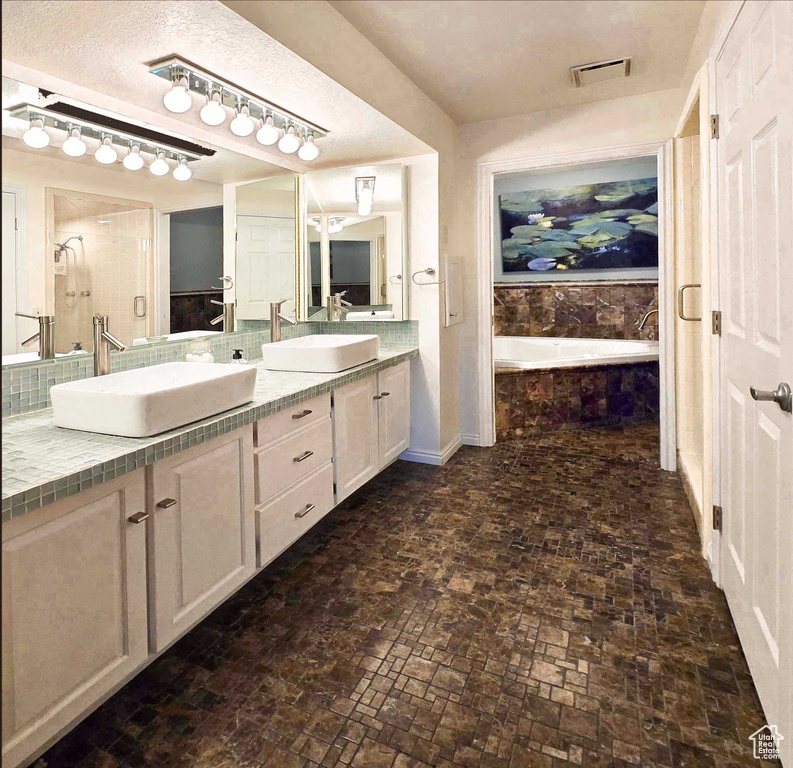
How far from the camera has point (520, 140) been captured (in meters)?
3.59

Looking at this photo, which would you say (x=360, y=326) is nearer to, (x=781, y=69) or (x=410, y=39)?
(x=410, y=39)

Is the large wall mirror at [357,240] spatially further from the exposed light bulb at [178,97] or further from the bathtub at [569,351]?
the bathtub at [569,351]

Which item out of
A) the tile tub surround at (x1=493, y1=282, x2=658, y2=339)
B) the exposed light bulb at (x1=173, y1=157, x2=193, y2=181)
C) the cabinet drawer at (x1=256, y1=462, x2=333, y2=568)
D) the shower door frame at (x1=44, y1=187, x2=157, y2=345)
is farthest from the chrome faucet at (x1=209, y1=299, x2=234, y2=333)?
the tile tub surround at (x1=493, y1=282, x2=658, y2=339)

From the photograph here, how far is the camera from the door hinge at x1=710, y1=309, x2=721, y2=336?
2.06 meters

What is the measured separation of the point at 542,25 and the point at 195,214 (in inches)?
67.2

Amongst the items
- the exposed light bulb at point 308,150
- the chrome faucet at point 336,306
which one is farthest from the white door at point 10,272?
the chrome faucet at point 336,306

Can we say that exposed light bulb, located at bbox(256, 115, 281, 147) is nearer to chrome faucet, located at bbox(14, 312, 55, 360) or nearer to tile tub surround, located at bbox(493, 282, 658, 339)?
chrome faucet, located at bbox(14, 312, 55, 360)

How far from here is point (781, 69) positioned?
4.39ft

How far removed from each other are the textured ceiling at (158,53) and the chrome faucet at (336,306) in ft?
3.54

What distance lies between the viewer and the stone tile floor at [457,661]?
1.44 m

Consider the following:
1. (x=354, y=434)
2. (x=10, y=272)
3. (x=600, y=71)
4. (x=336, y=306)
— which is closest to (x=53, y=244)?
(x=10, y=272)

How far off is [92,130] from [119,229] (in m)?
0.36

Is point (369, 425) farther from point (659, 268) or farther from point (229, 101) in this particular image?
point (659, 268)

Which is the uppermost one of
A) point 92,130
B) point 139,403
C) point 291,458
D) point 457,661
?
point 92,130
